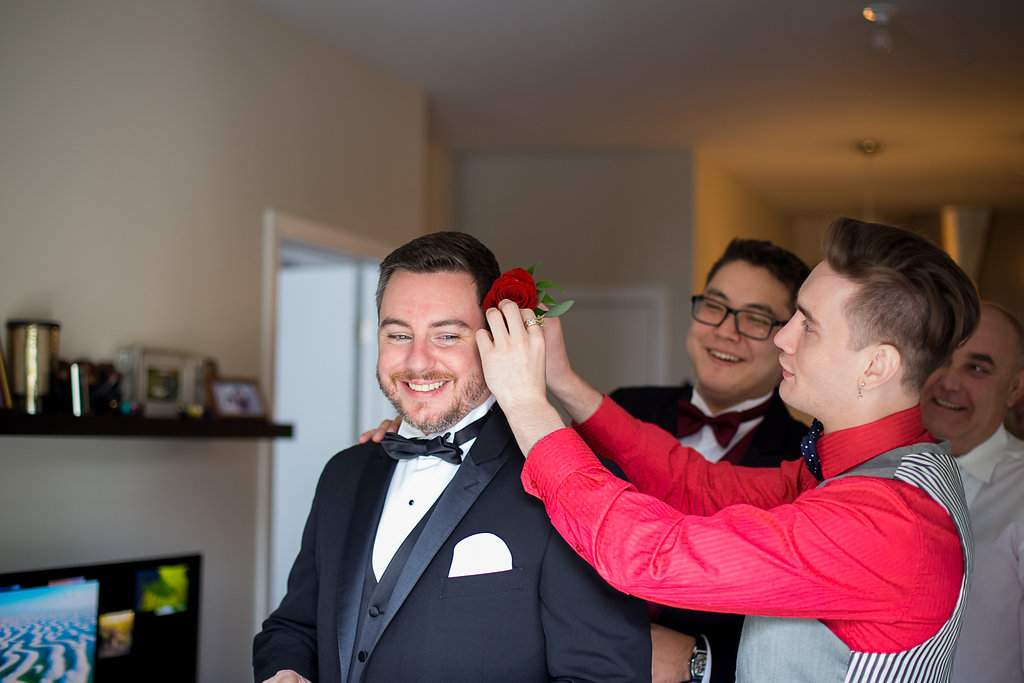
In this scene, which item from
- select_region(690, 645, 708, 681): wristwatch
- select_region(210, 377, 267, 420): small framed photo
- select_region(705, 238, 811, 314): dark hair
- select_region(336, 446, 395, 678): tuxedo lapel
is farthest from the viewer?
select_region(210, 377, 267, 420): small framed photo

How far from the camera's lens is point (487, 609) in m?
1.74

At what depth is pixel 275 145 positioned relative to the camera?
15.3ft

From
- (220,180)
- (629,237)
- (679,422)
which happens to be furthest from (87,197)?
(629,237)

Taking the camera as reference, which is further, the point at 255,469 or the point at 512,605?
the point at 255,469

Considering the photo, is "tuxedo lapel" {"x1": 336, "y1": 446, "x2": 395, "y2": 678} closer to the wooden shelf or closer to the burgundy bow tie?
the burgundy bow tie

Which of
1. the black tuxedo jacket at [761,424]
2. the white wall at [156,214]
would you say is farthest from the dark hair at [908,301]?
the white wall at [156,214]

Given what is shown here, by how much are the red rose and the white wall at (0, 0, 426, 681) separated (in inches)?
87.4

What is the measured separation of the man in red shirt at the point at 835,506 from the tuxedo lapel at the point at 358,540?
0.45 m

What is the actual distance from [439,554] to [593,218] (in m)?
5.65

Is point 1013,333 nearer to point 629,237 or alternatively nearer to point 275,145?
point 275,145

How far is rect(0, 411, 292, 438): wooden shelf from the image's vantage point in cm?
302

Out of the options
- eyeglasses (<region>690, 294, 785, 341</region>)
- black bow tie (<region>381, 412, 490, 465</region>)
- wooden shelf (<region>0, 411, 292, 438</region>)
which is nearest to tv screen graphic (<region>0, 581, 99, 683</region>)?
wooden shelf (<region>0, 411, 292, 438</region>)

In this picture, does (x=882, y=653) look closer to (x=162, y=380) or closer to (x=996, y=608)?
(x=996, y=608)

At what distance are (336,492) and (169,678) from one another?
1721mm
